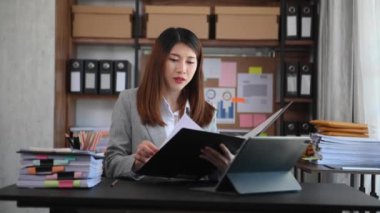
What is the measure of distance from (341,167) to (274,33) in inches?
56.7

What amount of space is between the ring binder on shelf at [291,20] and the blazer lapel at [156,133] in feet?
6.75

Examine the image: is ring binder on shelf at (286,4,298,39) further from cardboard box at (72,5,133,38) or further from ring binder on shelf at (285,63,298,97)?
cardboard box at (72,5,133,38)

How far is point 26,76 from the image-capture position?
3.18 m

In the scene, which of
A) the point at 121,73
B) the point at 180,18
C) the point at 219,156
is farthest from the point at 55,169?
the point at 180,18

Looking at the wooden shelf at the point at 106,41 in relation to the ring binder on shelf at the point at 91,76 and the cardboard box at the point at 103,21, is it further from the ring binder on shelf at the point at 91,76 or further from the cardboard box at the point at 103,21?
the ring binder on shelf at the point at 91,76

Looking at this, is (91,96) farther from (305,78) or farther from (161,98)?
(161,98)

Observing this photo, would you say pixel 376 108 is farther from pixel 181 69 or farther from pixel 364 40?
pixel 181 69

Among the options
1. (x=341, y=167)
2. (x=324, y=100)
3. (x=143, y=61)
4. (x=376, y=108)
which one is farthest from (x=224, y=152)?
(x=143, y=61)

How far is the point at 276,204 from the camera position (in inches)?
37.6

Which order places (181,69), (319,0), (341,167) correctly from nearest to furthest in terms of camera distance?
(181,69), (341,167), (319,0)

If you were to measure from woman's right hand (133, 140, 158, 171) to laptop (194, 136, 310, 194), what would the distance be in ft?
0.58

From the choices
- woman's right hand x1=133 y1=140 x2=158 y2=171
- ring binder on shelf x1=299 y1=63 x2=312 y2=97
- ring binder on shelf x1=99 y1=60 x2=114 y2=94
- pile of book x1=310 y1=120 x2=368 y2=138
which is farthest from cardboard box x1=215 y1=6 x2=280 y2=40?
woman's right hand x1=133 y1=140 x2=158 y2=171

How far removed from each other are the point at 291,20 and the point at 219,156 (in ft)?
7.86

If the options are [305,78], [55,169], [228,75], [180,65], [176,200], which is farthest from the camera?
[228,75]
